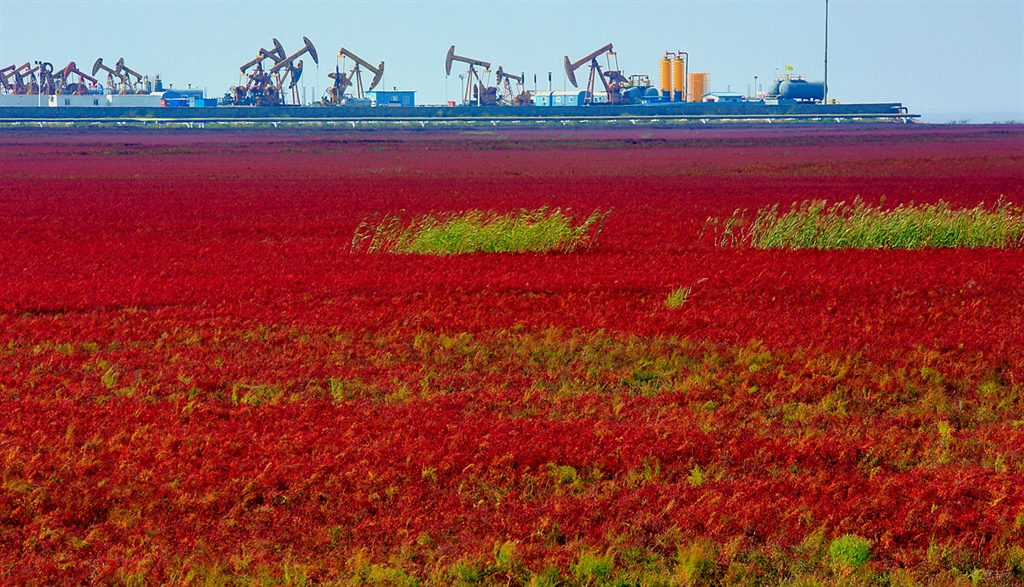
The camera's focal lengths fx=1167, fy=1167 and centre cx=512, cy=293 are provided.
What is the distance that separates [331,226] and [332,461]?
18992 millimetres

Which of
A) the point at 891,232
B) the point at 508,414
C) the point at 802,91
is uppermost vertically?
the point at 802,91

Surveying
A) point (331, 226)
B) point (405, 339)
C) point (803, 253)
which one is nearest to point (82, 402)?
point (405, 339)

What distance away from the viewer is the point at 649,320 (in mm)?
14430

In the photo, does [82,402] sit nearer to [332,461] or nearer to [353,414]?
[353,414]

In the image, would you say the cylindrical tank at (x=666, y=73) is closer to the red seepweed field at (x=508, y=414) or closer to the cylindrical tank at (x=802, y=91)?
the cylindrical tank at (x=802, y=91)

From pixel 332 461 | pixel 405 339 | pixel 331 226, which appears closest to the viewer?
pixel 332 461

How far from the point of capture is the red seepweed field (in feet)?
23.1

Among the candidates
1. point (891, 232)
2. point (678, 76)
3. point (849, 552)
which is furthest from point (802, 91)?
point (849, 552)

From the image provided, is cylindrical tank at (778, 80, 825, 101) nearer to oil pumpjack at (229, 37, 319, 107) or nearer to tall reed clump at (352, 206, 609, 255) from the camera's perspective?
oil pumpjack at (229, 37, 319, 107)

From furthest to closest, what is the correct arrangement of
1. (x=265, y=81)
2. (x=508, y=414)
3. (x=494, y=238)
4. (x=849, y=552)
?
(x=265, y=81)
(x=494, y=238)
(x=508, y=414)
(x=849, y=552)

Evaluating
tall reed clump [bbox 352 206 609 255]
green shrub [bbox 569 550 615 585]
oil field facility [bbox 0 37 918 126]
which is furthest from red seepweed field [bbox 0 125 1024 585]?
oil field facility [bbox 0 37 918 126]

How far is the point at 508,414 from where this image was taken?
10414 millimetres

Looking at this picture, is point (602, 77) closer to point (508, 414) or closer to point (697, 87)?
point (697, 87)

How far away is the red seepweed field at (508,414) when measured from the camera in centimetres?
705
